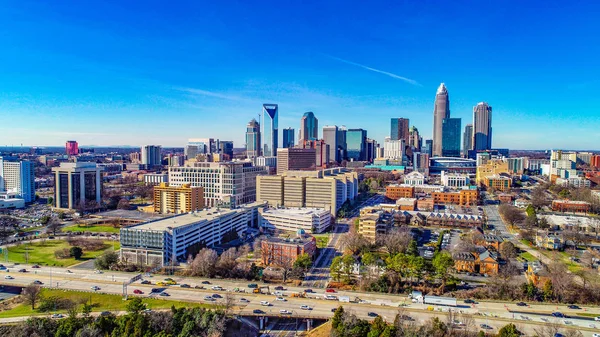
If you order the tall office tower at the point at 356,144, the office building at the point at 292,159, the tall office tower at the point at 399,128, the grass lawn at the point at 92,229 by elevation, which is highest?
the tall office tower at the point at 399,128

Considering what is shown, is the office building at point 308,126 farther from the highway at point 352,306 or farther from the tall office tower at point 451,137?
the highway at point 352,306

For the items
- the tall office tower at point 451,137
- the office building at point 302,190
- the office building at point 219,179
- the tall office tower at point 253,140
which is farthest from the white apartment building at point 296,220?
the tall office tower at point 451,137

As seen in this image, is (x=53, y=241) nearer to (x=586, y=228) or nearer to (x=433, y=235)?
(x=433, y=235)

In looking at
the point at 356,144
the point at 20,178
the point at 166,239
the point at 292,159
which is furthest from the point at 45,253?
the point at 356,144

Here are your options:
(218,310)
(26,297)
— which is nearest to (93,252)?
(26,297)

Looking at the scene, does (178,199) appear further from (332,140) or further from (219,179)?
(332,140)

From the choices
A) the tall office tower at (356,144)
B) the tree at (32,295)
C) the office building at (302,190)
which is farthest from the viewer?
the tall office tower at (356,144)
